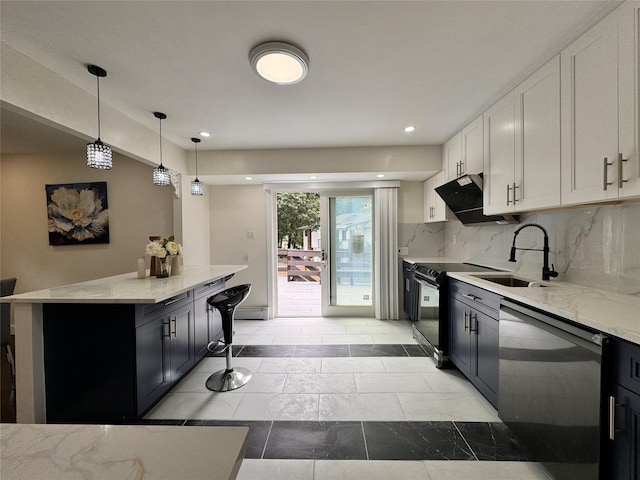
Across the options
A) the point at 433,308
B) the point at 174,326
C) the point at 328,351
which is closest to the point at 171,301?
the point at 174,326

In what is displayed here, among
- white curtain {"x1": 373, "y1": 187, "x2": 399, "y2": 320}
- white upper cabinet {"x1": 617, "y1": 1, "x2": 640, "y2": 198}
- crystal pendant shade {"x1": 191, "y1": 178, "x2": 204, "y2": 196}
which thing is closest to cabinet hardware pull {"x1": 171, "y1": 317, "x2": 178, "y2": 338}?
crystal pendant shade {"x1": 191, "y1": 178, "x2": 204, "y2": 196}

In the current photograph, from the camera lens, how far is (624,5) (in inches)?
52.4

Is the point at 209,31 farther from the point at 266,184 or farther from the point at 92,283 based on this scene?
the point at 266,184

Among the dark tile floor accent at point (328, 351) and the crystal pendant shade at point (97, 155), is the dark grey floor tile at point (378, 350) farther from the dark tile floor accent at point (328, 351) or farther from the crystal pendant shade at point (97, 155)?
the crystal pendant shade at point (97, 155)

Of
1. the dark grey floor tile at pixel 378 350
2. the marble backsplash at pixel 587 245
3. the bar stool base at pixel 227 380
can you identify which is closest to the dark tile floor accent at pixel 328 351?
the dark grey floor tile at pixel 378 350

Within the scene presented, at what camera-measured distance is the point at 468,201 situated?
112 inches

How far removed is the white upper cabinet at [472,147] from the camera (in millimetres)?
2590

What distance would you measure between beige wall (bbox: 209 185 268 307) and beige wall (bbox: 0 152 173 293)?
0.76m

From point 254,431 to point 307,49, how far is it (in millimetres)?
2541

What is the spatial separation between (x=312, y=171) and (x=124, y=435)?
329 cm

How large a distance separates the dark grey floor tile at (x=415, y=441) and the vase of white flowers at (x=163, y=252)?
2252 mm

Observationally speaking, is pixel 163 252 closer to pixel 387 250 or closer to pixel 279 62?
pixel 279 62

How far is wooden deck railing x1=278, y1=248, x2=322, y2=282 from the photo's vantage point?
311 inches

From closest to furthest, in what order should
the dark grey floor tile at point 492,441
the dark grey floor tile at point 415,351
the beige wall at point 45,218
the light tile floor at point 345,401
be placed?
the light tile floor at point 345,401 < the dark grey floor tile at point 492,441 < the dark grey floor tile at point 415,351 < the beige wall at point 45,218
